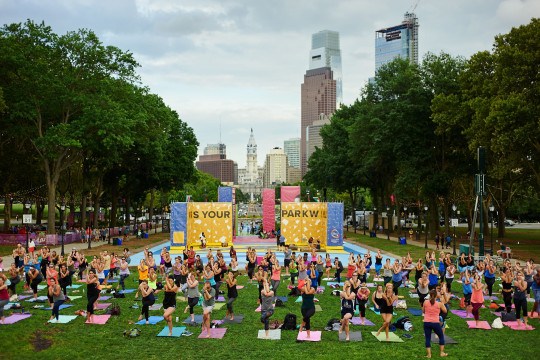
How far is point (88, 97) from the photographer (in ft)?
145

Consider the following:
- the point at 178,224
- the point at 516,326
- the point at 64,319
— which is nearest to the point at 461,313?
the point at 516,326

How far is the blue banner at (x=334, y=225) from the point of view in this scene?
146 feet

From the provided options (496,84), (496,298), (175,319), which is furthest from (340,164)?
(175,319)

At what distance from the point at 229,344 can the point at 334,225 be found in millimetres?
31225

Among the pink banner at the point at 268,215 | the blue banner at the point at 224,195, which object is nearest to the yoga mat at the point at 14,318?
the blue banner at the point at 224,195

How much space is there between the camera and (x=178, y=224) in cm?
4359

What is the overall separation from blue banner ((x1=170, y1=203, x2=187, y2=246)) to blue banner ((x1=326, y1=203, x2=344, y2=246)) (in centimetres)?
1245

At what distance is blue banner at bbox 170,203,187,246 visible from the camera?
142 feet

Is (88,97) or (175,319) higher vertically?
(88,97)

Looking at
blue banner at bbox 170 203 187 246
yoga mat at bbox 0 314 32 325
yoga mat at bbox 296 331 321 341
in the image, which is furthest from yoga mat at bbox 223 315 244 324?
blue banner at bbox 170 203 187 246

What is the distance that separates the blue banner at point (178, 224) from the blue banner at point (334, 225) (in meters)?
12.4

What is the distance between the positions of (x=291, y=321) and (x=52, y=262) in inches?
525

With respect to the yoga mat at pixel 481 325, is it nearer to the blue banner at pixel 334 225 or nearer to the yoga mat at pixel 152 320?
the yoga mat at pixel 152 320

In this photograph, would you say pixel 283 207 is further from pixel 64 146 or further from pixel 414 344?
pixel 414 344
